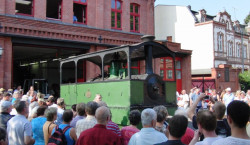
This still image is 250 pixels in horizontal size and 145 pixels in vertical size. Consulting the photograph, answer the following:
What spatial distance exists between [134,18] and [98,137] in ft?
52.8

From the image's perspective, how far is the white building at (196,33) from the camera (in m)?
30.2

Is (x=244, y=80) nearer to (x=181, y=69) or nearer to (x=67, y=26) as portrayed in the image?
(x=181, y=69)

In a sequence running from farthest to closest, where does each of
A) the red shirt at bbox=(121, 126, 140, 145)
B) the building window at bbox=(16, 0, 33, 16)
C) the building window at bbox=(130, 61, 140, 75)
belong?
the building window at bbox=(16, 0, 33, 16) → the building window at bbox=(130, 61, 140, 75) → the red shirt at bbox=(121, 126, 140, 145)

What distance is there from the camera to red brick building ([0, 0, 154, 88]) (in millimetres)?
13081

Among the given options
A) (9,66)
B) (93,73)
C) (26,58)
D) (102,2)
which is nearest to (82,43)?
(93,73)

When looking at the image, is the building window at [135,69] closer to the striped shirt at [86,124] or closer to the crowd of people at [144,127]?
the crowd of people at [144,127]

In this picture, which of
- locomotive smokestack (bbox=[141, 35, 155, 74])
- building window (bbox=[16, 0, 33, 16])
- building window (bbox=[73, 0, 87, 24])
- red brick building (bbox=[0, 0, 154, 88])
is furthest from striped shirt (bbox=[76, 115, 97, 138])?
building window (bbox=[73, 0, 87, 24])

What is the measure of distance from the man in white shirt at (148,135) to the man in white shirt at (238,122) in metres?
1.17

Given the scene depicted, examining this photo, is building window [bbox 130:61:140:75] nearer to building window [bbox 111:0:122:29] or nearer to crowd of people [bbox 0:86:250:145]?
crowd of people [bbox 0:86:250:145]

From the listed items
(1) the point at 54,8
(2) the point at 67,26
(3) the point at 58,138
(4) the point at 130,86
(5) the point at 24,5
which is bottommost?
(3) the point at 58,138

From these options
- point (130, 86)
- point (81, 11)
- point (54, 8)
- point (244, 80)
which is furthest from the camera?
point (244, 80)

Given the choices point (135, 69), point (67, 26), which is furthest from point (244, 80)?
point (135, 69)

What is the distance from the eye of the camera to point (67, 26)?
1518cm

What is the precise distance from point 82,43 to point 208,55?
755 inches
